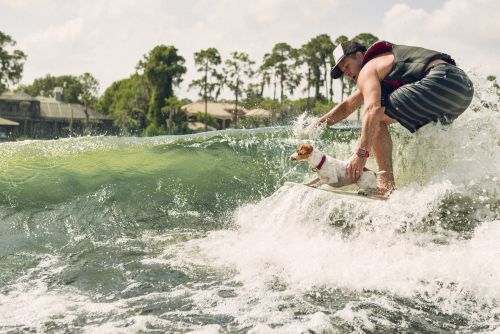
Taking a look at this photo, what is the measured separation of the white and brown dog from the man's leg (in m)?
0.07

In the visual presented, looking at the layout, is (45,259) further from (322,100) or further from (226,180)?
(322,100)

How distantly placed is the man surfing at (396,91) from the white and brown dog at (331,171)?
11cm

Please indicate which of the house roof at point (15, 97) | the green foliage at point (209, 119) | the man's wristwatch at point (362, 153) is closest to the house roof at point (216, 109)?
the green foliage at point (209, 119)

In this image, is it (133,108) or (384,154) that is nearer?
(384,154)

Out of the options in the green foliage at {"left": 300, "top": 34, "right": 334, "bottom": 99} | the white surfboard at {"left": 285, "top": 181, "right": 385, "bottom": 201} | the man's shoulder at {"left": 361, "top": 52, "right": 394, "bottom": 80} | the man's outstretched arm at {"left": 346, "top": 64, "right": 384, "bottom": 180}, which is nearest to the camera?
the white surfboard at {"left": 285, "top": 181, "right": 385, "bottom": 201}

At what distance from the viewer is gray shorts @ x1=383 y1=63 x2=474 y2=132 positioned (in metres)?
5.03

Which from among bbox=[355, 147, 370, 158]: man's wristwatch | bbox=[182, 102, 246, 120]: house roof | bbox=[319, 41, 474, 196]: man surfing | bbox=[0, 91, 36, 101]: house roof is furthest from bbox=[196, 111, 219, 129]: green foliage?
bbox=[355, 147, 370, 158]: man's wristwatch

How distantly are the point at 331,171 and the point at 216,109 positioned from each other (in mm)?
77434

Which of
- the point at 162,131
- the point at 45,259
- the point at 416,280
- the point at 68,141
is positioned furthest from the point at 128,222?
the point at 162,131

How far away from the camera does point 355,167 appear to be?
5.23 metres

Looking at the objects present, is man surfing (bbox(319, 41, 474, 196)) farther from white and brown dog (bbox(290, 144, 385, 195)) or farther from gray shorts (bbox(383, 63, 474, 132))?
white and brown dog (bbox(290, 144, 385, 195))

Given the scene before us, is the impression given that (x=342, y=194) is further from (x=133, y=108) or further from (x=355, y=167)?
(x=133, y=108)

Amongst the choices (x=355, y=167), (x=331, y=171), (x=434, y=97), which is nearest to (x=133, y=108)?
(x=331, y=171)

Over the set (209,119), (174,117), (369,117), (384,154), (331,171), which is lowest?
(331,171)
